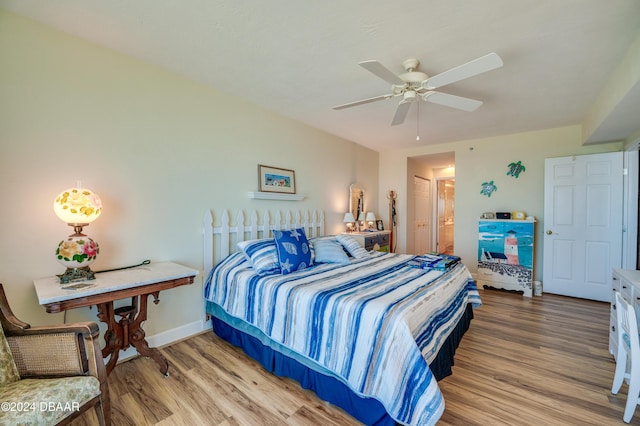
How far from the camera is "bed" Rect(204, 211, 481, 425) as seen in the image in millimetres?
1429

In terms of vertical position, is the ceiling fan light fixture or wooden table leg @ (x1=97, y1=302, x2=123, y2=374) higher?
the ceiling fan light fixture

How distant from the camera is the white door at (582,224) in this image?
3564 mm

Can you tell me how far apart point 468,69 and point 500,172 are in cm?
335

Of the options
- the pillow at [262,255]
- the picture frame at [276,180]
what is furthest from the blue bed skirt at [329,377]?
the picture frame at [276,180]

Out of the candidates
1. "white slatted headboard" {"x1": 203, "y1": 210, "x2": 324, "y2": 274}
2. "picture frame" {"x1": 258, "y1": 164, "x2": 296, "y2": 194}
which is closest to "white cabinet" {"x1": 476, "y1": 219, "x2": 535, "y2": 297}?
"white slatted headboard" {"x1": 203, "y1": 210, "x2": 324, "y2": 274}

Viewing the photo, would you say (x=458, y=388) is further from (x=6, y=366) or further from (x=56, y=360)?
(x=6, y=366)

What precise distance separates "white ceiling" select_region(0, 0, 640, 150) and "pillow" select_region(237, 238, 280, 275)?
62.1 inches

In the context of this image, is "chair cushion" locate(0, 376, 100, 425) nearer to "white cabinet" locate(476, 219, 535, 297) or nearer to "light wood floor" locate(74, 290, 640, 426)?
"light wood floor" locate(74, 290, 640, 426)

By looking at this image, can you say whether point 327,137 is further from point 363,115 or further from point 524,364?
point 524,364

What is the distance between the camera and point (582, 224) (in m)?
3.76

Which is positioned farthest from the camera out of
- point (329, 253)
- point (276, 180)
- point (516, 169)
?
point (516, 169)

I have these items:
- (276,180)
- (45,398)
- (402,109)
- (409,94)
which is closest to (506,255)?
(402,109)

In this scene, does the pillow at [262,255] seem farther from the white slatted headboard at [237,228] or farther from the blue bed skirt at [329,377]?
the blue bed skirt at [329,377]

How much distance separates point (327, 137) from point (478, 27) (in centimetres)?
262
